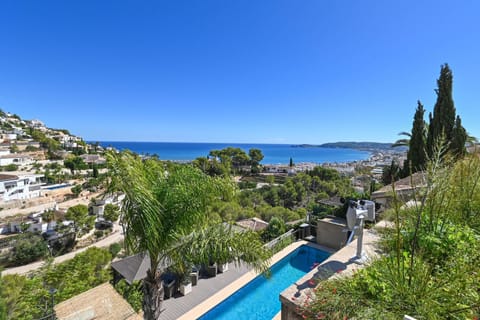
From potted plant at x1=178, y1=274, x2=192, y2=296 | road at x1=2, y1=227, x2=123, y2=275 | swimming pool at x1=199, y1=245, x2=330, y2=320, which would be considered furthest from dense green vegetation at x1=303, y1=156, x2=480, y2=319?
road at x1=2, y1=227, x2=123, y2=275

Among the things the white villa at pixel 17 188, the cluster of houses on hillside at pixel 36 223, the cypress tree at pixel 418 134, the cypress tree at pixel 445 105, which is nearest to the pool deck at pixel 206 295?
the cypress tree at pixel 418 134

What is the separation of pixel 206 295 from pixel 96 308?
2.75m

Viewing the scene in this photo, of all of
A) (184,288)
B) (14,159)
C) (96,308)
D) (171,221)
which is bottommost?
(184,288)

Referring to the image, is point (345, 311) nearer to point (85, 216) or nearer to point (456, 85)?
point (456, 85)

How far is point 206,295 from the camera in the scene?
591cm

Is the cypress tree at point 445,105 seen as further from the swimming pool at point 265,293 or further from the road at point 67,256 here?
the road at point 67,256

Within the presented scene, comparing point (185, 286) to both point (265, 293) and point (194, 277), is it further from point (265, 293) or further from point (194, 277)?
point (265, 293)

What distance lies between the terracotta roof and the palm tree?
6.02ft

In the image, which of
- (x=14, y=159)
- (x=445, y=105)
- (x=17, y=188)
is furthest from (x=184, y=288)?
(x=14, y=159)

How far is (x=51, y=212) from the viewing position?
2023 cm

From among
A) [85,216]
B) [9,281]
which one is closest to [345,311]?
[9,281]

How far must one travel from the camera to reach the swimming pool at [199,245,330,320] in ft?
17.9

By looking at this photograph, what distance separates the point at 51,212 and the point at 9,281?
21159 millimetres

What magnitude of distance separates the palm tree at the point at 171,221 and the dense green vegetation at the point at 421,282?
56.6 inches
